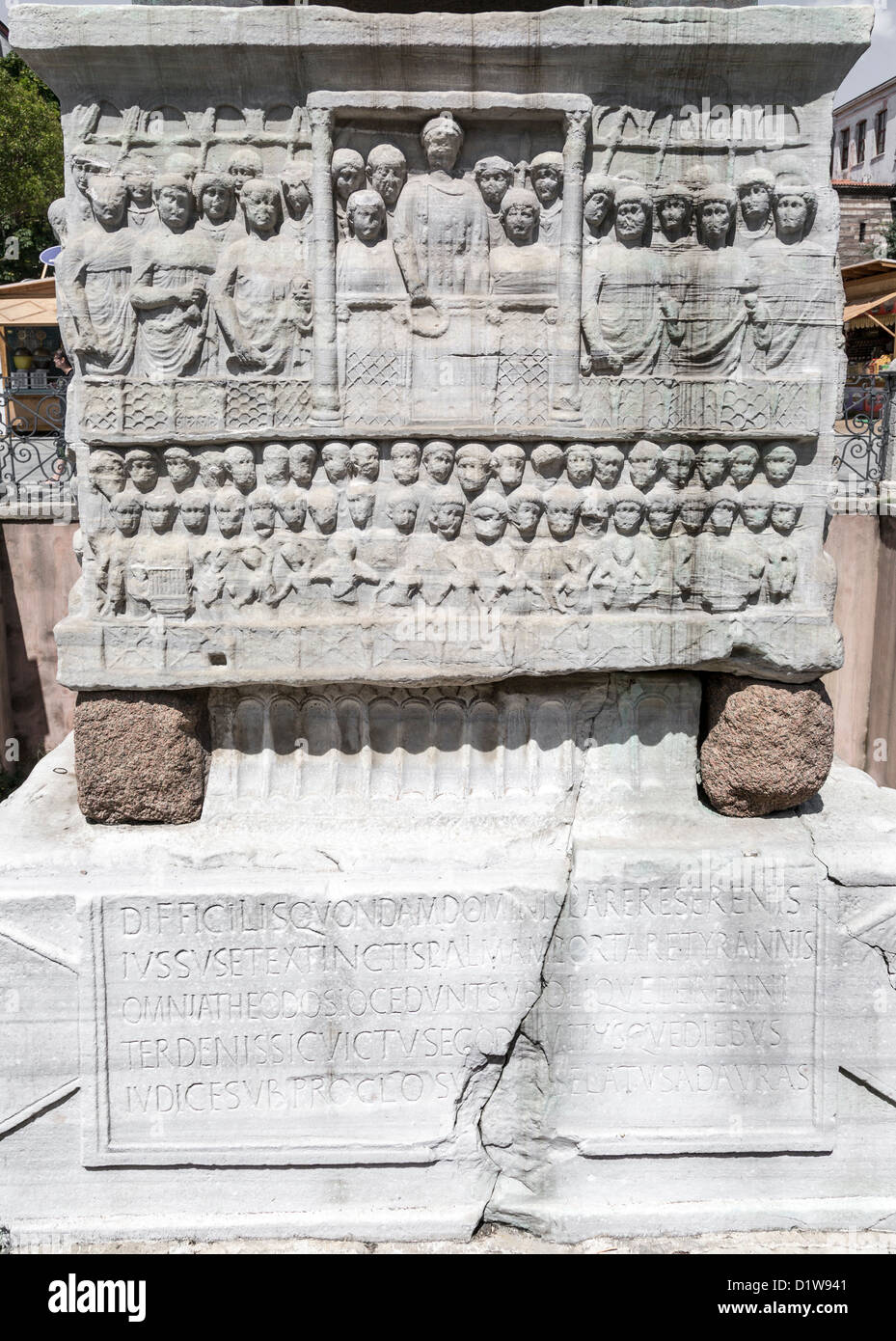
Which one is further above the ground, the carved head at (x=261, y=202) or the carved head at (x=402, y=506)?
the carved head at (x=261, y=202)

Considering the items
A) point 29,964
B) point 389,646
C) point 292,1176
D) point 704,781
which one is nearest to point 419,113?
point 389,646

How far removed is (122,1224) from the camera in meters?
3.58

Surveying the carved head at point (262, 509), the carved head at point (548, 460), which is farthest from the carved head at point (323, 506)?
the carved head at point (548, 460)

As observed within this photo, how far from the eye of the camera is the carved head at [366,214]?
3.37 metres

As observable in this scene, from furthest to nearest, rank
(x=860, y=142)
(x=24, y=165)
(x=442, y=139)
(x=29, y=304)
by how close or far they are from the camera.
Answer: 1. (x=860, y=142)
2. (x=24, y=165)
3. (x=29, y=304)
4. (x=442, y=139)

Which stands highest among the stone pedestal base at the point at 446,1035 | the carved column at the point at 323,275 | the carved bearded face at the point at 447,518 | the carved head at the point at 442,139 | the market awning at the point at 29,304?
the market awning at the point at 29,304

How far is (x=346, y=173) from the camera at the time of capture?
11.0ft

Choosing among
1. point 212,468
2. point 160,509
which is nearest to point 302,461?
point 212,468

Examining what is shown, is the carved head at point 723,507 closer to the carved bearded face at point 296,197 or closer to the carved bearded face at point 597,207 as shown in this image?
the carved bearded face at point 597,207

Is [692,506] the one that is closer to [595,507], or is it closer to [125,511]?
[595,507]

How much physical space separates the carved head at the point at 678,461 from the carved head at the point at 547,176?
0.90 meters

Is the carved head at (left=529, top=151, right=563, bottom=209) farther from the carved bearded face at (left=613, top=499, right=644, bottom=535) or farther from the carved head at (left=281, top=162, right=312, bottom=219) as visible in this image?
the carved bearded face at (left=613, top=499, right=644, bottom=535)

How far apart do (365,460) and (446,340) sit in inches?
18.9

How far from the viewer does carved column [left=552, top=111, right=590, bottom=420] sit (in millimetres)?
3350
